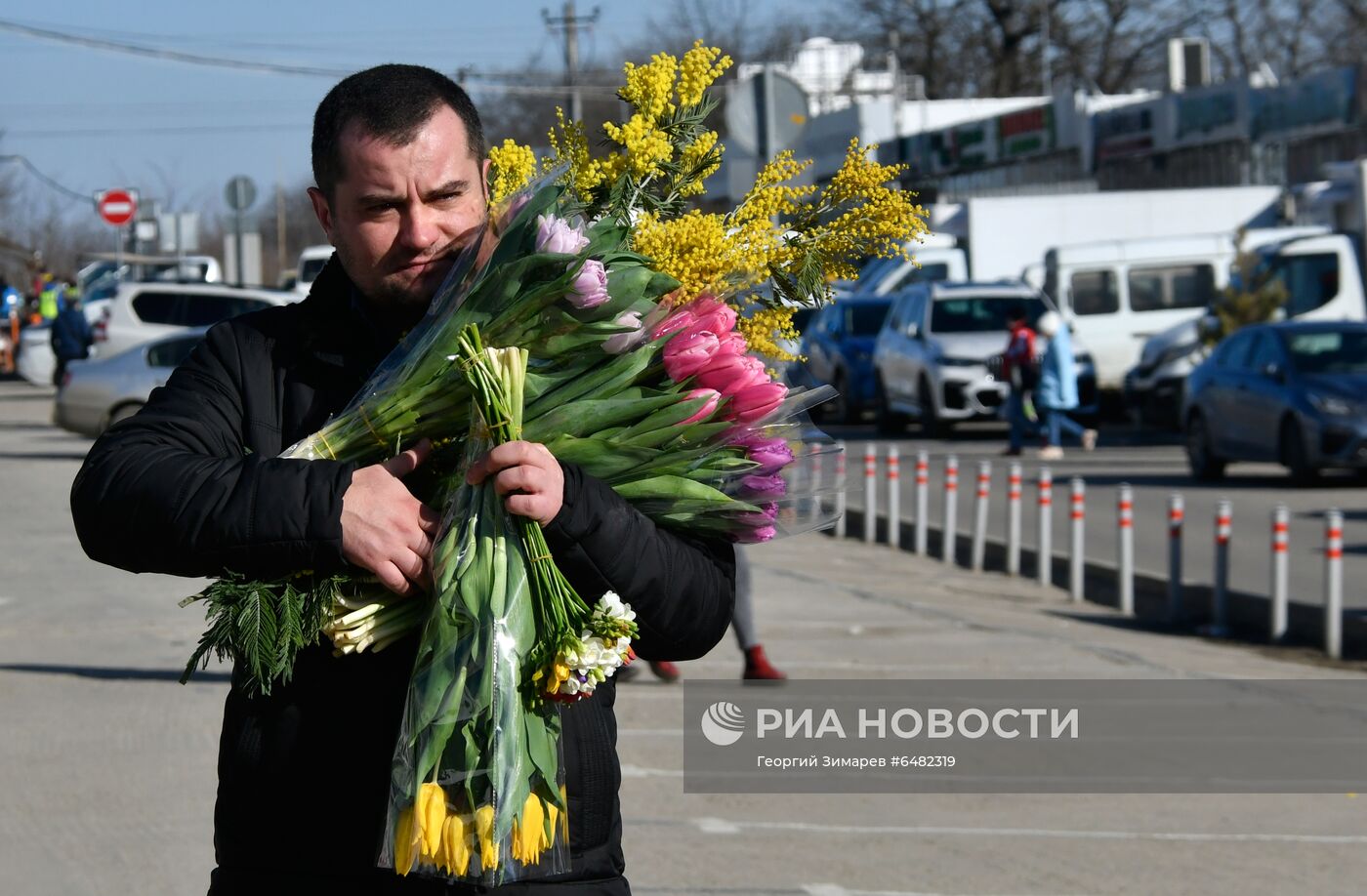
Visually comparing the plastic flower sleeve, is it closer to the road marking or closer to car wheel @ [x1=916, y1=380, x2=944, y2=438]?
the road marking

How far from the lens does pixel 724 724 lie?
8.06 metres

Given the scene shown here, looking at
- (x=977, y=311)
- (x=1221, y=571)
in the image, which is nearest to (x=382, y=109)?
(x=1221, y=571)

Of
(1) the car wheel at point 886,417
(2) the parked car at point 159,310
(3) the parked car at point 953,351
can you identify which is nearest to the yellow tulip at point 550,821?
(3) the parked car at point 953,351

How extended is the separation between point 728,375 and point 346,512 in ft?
1.74

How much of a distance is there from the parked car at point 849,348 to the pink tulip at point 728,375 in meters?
27.2

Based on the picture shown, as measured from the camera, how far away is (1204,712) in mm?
8758

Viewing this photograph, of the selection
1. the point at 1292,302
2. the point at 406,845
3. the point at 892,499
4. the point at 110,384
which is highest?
the point at 1292,302

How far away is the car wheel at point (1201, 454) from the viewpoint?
2019 centimetres

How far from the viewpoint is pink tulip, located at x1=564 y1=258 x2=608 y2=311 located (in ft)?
8.10

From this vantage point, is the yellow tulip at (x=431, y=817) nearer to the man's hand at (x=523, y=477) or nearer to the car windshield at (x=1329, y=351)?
the man's hand at (x=523, y=477)

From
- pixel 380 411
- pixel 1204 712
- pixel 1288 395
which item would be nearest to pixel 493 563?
pixel 380 411

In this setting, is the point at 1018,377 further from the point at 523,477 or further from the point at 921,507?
the point at 523,477

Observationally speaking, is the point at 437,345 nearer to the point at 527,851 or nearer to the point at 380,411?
the point at 380,411

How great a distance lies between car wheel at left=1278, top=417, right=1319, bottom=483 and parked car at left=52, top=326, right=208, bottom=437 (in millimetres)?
11835
